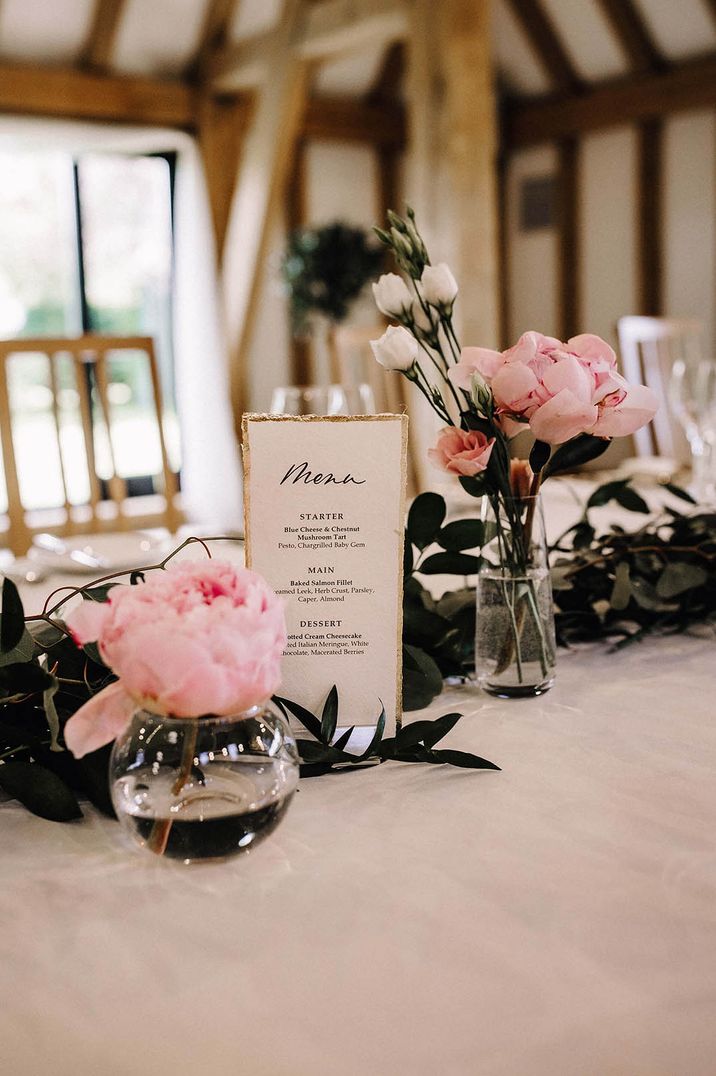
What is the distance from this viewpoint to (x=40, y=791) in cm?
71

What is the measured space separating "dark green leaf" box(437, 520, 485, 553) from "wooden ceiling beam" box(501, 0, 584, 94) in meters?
6.38

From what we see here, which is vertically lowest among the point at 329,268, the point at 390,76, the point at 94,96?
the point at 329,268

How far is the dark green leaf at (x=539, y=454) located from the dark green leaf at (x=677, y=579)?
0.98 feet

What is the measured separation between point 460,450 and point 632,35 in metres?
6.34

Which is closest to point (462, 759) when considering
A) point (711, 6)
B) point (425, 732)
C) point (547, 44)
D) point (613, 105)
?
point (425, 732)

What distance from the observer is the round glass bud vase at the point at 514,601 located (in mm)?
915

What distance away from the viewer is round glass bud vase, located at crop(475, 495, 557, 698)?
0.91m

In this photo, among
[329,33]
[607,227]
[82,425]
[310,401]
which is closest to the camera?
[310,401]

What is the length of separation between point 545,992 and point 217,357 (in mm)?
5512

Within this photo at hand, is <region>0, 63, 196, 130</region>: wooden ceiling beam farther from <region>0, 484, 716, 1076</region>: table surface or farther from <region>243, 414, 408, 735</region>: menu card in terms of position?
<region>0, 484, 716, 1076</region>: table surface

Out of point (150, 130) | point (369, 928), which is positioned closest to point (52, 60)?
point (150, 130)

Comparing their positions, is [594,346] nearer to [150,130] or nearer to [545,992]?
[545,992]

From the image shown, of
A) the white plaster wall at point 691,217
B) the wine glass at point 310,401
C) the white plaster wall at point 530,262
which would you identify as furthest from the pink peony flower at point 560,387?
the white plaster wall at point 530,262

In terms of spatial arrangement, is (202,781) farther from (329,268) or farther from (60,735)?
(329,268)
